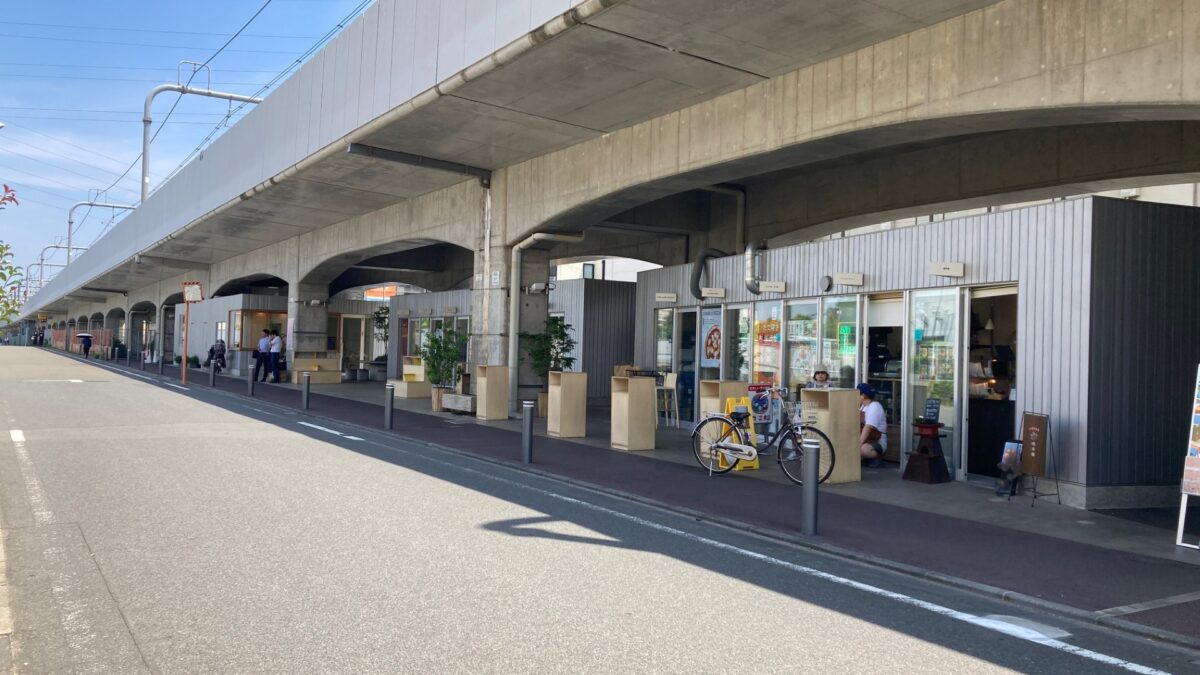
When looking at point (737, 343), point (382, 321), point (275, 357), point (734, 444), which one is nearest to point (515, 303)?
point (737, 343)

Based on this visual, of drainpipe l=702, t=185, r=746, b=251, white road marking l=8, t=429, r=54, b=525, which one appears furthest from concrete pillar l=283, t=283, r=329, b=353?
white road marking l=8, t=429, r=54, b=525

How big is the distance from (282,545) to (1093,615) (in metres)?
5.99

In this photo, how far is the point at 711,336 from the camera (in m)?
17.7

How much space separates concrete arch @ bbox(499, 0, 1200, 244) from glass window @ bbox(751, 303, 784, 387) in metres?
2.78

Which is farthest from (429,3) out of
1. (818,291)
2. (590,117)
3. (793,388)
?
(793,388)

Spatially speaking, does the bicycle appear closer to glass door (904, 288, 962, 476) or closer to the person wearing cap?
the person wearing cap

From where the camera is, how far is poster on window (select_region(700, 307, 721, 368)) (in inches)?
687

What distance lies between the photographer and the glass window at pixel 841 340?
1401cm

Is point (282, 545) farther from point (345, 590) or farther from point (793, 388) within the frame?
point (793, 388)

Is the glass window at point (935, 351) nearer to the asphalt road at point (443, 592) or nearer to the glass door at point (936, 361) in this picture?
the glass door at point (936, 361)

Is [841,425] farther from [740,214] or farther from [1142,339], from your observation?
[740,214]

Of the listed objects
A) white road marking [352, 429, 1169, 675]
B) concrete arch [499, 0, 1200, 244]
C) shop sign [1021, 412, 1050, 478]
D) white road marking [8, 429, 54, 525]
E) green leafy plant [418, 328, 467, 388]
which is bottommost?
white road marking [352, 429, 1169, 675]

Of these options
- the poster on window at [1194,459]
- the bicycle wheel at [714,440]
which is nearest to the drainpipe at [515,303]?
the bicycle wheel at [714,440]

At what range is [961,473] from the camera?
11664mm
